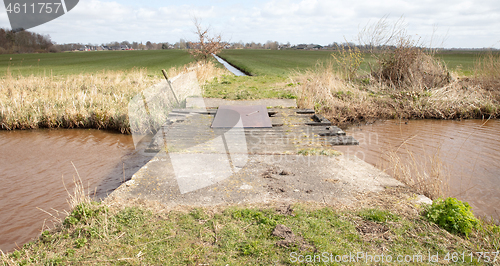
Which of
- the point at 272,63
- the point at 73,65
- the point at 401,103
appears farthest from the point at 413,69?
the point at 73,65

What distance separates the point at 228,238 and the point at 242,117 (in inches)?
189

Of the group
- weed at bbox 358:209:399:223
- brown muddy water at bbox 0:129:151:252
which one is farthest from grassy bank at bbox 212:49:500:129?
weed at bbox 358:209:399:223

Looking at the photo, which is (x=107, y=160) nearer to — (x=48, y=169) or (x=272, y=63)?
(x=48, y=169)

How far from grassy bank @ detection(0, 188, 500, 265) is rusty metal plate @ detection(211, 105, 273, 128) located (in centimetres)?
356

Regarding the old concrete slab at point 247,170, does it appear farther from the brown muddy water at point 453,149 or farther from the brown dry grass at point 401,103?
the brown dry grass at point 401,103

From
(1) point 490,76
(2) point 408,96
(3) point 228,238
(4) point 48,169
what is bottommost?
(4) point 48,169

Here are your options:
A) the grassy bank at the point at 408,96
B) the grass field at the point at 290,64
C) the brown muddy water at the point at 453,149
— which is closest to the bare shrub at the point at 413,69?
the grassy bank at the point at 408,96

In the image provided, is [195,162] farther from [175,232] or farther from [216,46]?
[216,46]

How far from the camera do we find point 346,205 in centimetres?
361

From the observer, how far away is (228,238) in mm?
2996

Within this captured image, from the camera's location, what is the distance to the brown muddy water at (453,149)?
5199mm

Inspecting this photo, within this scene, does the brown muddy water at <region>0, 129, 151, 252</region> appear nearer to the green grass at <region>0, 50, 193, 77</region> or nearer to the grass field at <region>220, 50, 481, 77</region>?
the green grass at <region>0, 50, 193, 77</region>

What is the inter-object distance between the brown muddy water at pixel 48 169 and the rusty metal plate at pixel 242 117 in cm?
195

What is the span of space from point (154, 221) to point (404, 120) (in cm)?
1009
